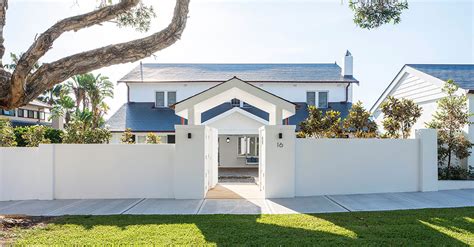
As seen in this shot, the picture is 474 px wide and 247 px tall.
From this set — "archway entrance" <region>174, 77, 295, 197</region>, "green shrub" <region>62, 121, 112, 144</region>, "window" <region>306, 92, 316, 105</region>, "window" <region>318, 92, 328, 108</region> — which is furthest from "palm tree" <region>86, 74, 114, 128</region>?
"window" <region>318, 92, 328, 108</region>

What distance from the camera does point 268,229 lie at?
7.18 metres

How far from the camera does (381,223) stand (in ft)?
24.8

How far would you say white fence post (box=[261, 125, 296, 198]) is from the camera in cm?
1118

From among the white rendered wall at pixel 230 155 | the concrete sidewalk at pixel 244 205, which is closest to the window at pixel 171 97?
the white rendered wall at pixel 230 155

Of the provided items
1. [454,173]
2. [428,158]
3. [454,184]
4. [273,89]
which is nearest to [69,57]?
[428,158]

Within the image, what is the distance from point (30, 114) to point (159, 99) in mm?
24982

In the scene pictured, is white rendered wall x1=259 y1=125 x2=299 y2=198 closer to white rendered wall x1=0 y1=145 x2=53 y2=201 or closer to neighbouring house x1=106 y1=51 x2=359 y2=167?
white rendered wall x1=0 y1=145 x2=53 y2=201

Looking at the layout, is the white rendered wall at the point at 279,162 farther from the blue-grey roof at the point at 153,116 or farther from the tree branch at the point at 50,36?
the blue-grey roof at the point at 153,116

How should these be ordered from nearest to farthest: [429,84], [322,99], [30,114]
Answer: [429,84] → [322,99] → [30,114]

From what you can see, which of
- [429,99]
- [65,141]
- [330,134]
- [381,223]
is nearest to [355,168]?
[330,134]

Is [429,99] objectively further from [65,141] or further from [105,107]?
[105,107]

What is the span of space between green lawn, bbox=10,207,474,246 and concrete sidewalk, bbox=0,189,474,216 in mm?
769

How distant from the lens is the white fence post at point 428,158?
1197 centimetres

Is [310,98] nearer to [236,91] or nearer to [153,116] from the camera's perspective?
[153,116]
